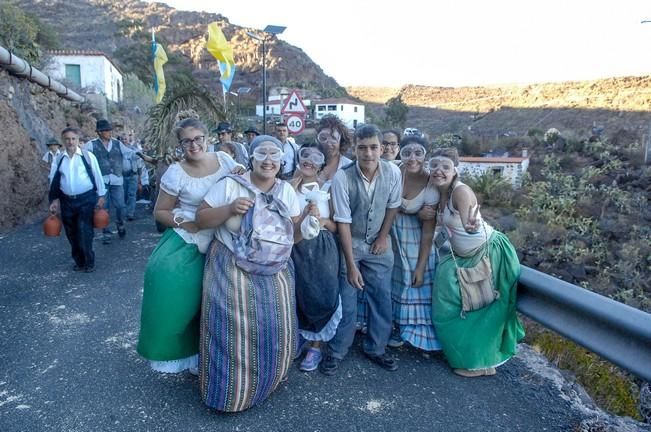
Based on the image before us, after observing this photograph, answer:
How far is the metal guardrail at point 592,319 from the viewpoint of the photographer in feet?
7.43

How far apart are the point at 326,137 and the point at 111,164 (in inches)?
218

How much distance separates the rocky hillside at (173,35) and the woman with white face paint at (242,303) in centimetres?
6584

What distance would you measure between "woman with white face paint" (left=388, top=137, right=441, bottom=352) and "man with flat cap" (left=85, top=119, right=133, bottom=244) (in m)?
5.49

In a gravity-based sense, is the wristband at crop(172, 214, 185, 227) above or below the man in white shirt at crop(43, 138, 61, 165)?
below

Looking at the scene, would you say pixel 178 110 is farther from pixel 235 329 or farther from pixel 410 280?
pixel 235 329

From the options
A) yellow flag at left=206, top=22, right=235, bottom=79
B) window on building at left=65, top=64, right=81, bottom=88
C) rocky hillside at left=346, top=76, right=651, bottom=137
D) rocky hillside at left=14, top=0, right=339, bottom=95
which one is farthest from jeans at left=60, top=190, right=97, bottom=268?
rocky hillside at left=14, top=0, right=339, bottom=95

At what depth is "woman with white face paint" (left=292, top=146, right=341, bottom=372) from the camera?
121 inches

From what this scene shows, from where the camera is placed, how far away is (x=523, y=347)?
3576mm

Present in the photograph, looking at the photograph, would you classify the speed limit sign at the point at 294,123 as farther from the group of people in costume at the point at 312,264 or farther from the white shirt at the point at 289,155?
the group of people in costume at the point at 312,264

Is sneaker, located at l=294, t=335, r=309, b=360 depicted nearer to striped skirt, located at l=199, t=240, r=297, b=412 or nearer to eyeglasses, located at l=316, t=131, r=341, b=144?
striped skirt, located at l=199, t=240, r=297, b=412

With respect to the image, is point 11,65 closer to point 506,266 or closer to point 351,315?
point 351,315

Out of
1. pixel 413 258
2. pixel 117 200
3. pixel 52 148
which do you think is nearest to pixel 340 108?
pixel 52 148

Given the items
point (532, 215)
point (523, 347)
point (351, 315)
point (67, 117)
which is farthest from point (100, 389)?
point (532, 215)


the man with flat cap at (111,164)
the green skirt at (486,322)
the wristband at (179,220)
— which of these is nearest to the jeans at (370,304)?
the green skirt at (486,322)
